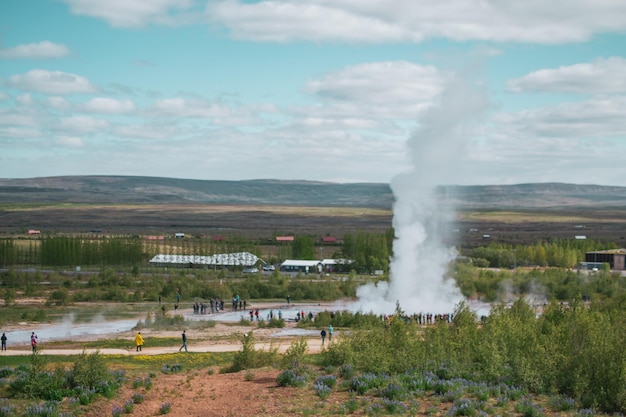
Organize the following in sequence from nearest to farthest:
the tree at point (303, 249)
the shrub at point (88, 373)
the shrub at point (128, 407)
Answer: the shrub at point (128, 407) → the shrub at point (88, 373) → the tree at point (303, 249)

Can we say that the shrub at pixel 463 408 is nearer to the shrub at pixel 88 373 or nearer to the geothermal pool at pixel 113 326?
the shrub at pixel 88 373

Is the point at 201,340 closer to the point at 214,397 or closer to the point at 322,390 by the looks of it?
the point at 214,397

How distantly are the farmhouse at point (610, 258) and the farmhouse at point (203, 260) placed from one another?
3783cm

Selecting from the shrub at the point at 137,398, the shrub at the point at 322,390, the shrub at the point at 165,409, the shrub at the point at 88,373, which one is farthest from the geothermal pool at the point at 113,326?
the shrub at the point at 165,409

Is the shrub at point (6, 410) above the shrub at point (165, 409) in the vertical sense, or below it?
above

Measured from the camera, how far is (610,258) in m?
92.9

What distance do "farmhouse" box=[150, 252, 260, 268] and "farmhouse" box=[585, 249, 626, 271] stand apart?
1489 inches

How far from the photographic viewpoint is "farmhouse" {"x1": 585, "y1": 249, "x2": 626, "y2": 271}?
91.2 meters

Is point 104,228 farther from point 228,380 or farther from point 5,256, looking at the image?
point 228,380

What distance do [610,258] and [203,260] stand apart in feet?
148

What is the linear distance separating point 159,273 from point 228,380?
2339 inches

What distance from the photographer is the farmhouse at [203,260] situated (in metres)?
94.4

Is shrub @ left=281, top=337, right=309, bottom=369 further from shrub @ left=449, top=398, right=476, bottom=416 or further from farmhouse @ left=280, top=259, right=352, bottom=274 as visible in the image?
farmhouse @ left=280, top=259, right=352, bottom=274

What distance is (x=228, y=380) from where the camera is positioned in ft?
88.9
